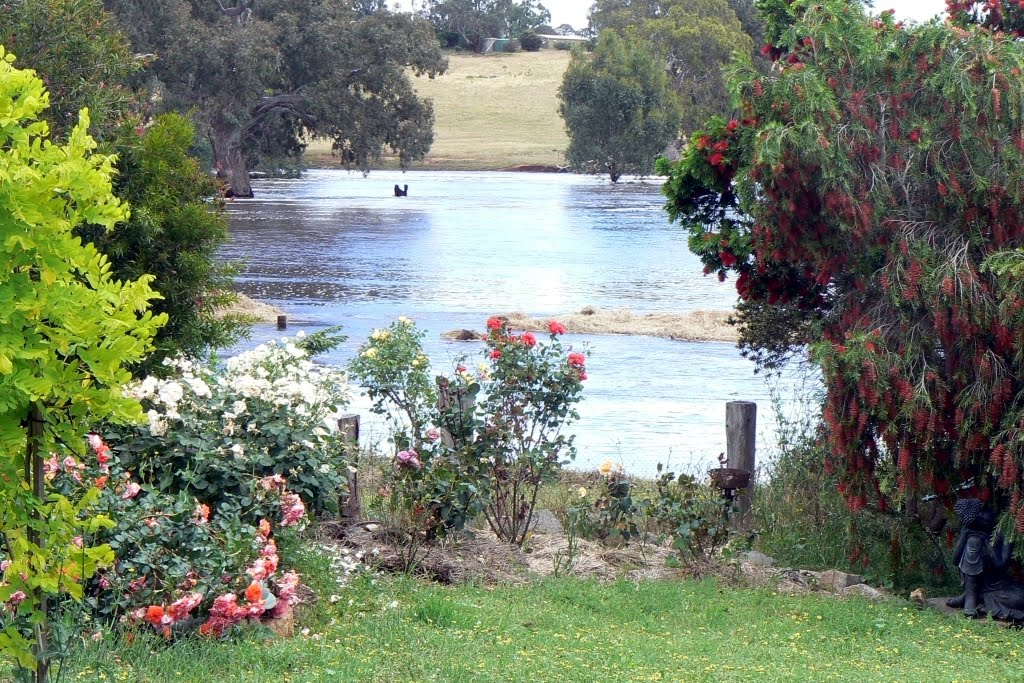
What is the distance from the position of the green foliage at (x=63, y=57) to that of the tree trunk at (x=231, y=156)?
39380mm

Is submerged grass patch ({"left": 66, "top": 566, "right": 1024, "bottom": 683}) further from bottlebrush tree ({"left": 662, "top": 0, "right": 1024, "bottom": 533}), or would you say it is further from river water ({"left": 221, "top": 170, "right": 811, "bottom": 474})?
river water ({"left": 221, "top": 170, "right": 811, "bottom": 474})

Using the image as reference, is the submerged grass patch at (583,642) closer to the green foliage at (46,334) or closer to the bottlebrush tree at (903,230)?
the bottlebrush tree at (903,230)

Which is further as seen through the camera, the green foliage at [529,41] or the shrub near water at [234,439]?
the green foliage at [529,41]

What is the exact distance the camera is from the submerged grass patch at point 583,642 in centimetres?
491

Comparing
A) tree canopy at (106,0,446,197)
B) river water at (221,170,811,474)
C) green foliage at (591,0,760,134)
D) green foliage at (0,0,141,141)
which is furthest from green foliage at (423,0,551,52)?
green foliage at (0,0,141,141)

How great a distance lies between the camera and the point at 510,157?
288ft

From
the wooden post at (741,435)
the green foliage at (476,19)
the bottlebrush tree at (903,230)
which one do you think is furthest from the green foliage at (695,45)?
the bottlebrush tree at (903,230)

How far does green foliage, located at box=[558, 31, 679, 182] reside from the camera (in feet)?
227

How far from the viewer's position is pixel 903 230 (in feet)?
24.1

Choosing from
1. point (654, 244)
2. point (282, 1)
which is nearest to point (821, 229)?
point (654, 244)

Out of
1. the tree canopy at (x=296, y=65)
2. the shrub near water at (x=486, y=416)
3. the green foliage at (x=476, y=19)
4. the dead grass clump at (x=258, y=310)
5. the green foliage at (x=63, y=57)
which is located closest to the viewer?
the shrub near water at (x=486, y=416)

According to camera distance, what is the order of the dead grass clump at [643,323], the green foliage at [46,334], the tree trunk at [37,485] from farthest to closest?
the dead grass clump at [643,323]
the tree trunk at [37,485]
the green foliage at [46,334]

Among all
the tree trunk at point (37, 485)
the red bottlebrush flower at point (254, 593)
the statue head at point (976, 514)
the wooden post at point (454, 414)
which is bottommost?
the statue head at point (976, 514)

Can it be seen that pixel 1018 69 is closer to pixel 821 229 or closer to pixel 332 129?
pixel 821 229
